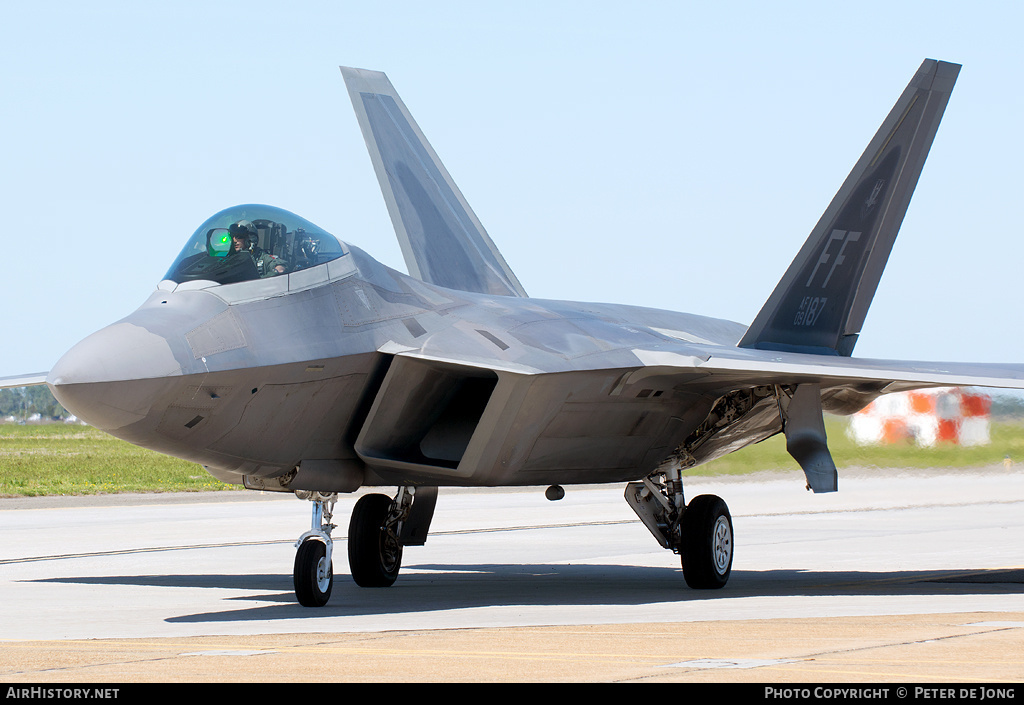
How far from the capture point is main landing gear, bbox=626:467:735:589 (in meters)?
11.6

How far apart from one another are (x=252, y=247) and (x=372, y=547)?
3.82 m

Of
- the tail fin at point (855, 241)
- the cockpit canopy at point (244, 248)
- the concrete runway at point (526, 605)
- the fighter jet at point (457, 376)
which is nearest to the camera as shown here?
the concrete runway at point (526, 605)

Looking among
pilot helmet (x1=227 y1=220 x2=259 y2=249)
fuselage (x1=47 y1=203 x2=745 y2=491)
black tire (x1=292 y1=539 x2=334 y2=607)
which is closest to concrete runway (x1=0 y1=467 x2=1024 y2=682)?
black tire (x1=292 y1=539 x2=334 y2=607)

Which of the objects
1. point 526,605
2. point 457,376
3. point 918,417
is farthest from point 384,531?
point 918,417

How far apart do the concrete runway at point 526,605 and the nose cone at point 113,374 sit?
1.36 meters

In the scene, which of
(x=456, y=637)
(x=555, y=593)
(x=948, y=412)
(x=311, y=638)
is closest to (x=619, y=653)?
(x=456, y=637)

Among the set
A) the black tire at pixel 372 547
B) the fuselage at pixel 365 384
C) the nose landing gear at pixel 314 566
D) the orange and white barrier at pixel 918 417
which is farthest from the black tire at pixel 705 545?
the orange and white barrier at pixel 918 417

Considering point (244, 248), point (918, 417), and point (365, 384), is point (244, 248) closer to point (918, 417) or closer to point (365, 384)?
point (365, 384)

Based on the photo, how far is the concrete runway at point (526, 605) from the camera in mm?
6363

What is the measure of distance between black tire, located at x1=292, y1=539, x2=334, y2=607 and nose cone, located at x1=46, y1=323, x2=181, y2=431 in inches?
67.9

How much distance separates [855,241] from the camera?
13.2m

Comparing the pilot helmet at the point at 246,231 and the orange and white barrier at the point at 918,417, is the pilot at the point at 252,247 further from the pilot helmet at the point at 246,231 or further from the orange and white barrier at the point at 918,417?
the orange and white barrier at the point at 918,417
